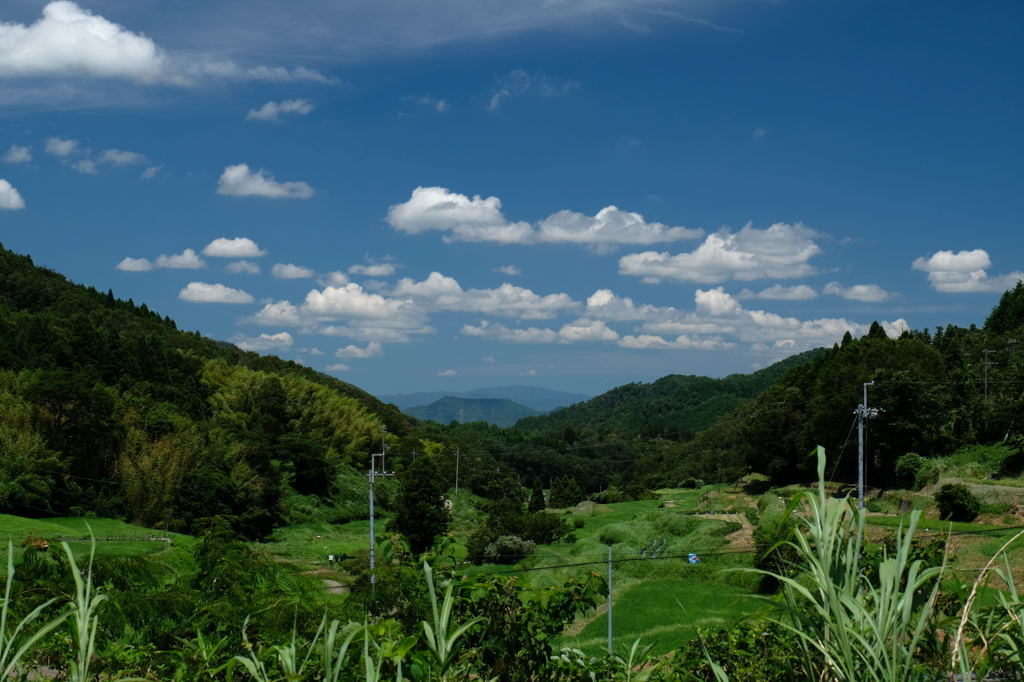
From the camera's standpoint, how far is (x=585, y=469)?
78.2 meters

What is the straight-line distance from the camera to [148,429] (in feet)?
117

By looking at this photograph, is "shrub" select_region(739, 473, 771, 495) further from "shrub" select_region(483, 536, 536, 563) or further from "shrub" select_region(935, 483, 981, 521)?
"shrub" select_region(935, 483, 981, 521)

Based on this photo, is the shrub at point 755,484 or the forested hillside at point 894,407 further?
the shrub at point 755,484

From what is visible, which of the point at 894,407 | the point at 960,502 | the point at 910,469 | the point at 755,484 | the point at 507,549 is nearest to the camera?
the point at 960,502

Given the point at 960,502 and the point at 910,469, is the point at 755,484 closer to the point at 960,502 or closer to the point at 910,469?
the point at 910,469

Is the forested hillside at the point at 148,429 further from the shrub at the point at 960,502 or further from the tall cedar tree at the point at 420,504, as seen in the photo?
the shrub at the point at 960,502

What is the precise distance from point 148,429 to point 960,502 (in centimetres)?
3250

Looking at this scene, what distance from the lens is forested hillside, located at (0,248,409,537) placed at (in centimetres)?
2998

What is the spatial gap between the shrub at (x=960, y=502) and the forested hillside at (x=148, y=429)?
20.0m

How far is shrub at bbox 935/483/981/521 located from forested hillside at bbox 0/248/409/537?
20.0m

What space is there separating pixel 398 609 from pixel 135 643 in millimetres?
1630

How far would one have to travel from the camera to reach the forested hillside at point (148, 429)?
30.0m

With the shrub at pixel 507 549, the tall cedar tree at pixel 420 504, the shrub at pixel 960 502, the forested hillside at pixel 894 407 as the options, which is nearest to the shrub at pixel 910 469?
the forested hillside at pixel 894 407

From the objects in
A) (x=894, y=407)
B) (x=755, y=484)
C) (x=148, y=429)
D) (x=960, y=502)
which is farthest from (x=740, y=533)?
(x=148, y=429)
